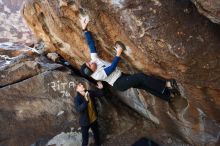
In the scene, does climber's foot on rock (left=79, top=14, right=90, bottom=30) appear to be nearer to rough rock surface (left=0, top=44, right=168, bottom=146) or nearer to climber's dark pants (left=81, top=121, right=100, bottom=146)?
climber's dark pants (left=81, top=121, right=100, bottom=146)

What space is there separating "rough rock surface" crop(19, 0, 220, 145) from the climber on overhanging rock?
0.17m

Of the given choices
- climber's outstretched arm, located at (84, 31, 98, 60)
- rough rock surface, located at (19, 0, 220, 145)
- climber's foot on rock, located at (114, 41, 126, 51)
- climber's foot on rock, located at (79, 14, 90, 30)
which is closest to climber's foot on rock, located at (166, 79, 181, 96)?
rough rock surface, located at (19, 0, 220, 145)

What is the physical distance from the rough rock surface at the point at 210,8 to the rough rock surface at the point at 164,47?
395mm

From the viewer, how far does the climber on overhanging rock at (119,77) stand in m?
6.95

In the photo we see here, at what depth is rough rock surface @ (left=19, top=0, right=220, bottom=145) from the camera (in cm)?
566

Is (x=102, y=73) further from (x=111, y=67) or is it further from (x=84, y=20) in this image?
(x=84, y=20)

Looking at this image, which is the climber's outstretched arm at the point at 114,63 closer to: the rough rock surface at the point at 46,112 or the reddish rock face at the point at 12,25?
the rough rock surface at the point at 46,112

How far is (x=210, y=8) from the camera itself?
503 cm

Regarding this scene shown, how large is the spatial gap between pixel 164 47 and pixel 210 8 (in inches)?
45.6

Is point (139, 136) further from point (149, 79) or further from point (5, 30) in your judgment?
point (5, 30)

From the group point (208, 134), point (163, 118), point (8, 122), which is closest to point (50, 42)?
point (8, 122)

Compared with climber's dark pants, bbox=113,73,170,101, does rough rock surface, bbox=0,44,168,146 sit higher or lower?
lower

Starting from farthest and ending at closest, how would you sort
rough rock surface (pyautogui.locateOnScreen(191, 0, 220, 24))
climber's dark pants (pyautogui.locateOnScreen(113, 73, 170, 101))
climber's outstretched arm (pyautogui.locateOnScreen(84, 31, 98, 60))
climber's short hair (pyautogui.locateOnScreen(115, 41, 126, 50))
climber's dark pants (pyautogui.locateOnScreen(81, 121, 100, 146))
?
climber's dark pants (pyautogui.locateOnScreen(81, 121, 100, 146)) → climber's outstretched arm (pyautogui.locateOnScreen(84, 31, 98, 60)) → climber's dark pants (pyautogui.locateOnScreen(113, 73, 170, 101)) → climber's short hair (pyautogui.locateOnScreen(115, 41, 126, 50)) → rough rock surface (pyautogui.locateOnScreen(191, 0, 220, 24))

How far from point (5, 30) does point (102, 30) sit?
62002 millimetres
